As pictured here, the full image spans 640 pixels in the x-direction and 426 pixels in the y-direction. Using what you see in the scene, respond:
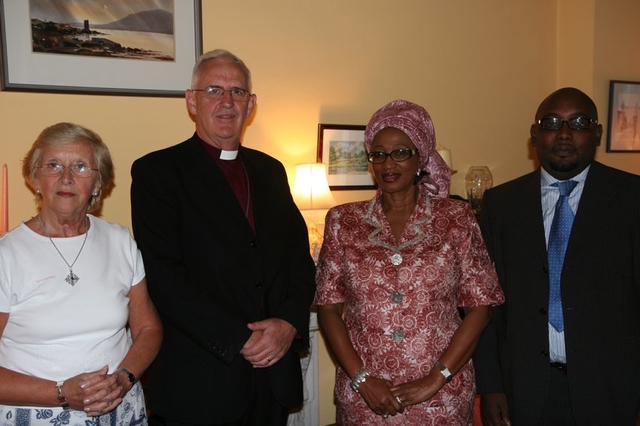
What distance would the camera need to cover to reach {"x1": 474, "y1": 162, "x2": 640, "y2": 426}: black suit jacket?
2.05 metres

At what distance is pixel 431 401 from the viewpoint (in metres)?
2.07

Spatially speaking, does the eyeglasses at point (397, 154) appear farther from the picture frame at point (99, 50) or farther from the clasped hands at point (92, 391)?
the picture frame at point (99, 50)

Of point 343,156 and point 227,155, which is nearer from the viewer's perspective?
point 227,155

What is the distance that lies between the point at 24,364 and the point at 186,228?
2.19ft

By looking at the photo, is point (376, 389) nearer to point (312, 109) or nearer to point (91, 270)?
point (91, 270)

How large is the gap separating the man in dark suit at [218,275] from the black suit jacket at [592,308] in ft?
2.78

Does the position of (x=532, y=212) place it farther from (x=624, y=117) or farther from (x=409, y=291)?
(x=624, y=117)

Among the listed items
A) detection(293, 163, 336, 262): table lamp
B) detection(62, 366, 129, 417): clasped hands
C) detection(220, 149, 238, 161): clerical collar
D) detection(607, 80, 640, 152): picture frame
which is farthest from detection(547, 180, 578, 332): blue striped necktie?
detection(607, 80, 640, 152): picture frame

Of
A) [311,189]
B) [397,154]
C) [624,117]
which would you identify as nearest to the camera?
[397,154]

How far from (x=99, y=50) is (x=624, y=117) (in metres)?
3.82

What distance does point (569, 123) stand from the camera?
7.08 feet

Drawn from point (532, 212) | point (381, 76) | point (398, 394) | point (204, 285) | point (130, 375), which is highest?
point (381, 76)

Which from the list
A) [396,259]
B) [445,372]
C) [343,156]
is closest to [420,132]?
[396,259]

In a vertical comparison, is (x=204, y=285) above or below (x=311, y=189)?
below
